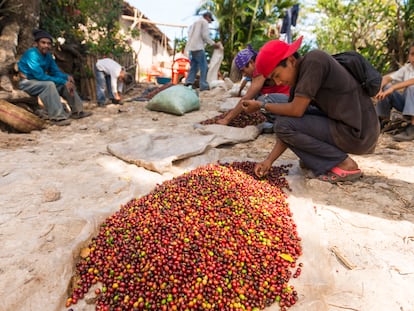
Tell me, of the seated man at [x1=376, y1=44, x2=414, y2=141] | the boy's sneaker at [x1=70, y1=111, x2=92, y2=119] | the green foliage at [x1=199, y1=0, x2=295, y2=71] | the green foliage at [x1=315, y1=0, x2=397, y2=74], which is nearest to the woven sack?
the boy's sneaker at [x1=70, y1=111, x2=92, y2=119]

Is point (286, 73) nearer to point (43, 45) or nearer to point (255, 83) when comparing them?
point (255, 83)

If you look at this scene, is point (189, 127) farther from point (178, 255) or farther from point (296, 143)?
point (178, 255)

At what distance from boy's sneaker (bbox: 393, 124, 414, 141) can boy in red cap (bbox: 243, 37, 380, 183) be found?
5.67 ft

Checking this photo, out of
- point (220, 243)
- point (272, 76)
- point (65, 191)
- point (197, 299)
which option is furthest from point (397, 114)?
point (65, 191)

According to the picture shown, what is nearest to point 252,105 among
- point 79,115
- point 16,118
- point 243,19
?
point 16,118

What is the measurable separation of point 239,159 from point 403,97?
2.48m

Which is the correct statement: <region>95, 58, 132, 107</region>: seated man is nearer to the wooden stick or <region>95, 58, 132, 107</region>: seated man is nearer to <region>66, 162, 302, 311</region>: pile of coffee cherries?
<region>66, 162, 302, 311</region>: pile of coffee cherries

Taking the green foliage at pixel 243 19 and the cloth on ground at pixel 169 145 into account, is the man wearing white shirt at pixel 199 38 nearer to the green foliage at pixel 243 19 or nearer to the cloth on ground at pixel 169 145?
the green foliage at pixel 243 19

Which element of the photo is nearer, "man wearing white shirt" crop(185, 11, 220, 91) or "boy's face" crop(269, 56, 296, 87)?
"boy's face" crop(269, 56, 296, 87)

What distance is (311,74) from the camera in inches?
75.9

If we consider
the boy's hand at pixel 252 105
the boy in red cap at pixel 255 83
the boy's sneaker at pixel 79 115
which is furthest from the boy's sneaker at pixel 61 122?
the boy's hand at pixel 252 105

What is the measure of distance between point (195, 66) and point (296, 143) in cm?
549

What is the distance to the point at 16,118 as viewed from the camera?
3.72m

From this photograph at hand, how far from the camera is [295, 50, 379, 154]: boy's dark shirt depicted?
1.94 metres
